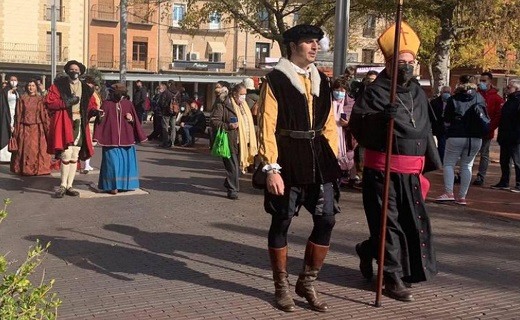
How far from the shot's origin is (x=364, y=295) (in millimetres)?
5352

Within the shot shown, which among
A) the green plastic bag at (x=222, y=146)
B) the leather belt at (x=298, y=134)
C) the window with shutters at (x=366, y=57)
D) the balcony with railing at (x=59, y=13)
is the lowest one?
the green plastic bag at (x=222, y=146)

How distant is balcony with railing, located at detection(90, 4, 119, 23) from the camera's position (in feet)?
164

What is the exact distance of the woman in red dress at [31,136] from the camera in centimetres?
1223

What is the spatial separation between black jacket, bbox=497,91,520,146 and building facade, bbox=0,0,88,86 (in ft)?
123

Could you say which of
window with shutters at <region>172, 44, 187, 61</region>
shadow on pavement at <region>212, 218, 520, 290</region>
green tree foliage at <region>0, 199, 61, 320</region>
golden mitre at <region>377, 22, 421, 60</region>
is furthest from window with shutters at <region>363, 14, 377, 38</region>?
window with shutters at <region>172, 44, 187, 61</region>

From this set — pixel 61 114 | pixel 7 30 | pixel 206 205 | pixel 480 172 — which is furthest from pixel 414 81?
pixel 7 30

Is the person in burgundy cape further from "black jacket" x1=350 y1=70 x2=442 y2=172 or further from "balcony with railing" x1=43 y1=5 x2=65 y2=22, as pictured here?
"balcony with railing" x1=43 y1=5 x2=65 y2=22

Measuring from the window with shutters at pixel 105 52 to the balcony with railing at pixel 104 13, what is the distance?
1.18 meters

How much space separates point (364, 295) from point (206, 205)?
14.3 feet

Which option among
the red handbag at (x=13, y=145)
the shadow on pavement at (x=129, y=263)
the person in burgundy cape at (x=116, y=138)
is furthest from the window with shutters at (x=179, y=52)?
the shadow on pavement at (x=129, y=263)

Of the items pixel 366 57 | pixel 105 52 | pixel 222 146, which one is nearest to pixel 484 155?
pixel 222 146

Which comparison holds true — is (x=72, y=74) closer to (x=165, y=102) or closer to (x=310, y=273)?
(x=310, y=273)

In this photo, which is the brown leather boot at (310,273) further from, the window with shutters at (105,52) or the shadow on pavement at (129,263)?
the window with shutters at (105,52)

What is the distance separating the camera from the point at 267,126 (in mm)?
4789
